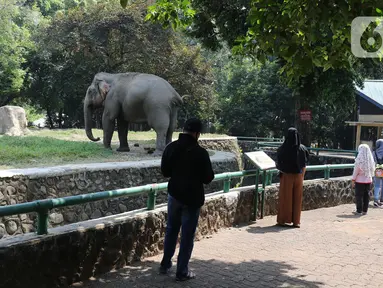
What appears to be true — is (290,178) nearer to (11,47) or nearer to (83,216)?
(83,216)

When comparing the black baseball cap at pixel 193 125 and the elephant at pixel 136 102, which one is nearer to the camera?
the black baseball cap at pixel 193 125

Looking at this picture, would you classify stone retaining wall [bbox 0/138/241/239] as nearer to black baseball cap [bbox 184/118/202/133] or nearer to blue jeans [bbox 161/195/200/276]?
blue jeans [bbox 161/195/200/276]

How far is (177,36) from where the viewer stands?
25.9m

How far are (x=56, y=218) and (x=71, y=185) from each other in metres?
0.69

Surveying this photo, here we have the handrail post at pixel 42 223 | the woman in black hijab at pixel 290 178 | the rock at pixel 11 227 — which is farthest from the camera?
the woman in black hijab at pixel 290 178

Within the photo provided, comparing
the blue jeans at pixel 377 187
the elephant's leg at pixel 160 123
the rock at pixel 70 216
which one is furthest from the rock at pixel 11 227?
the blue jeans at pixel 377 187

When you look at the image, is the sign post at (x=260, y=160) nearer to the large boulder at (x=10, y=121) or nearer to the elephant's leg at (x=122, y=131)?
the elephant's leg at (x=122, y=131)

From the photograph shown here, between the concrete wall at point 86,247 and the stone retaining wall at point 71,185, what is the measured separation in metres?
2.77

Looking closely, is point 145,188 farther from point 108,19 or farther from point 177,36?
point 177,36

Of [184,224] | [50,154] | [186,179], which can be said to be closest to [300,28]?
[186,179]

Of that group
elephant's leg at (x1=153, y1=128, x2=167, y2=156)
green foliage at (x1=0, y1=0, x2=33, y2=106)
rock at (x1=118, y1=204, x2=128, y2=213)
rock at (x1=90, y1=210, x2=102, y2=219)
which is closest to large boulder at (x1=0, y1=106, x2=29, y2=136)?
elephant's leg at (x1=153, y1=128, x2=167, y2=156)

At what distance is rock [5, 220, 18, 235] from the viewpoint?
6.88m

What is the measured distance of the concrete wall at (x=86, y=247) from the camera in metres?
3.88

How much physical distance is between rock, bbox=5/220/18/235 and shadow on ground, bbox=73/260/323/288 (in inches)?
115
